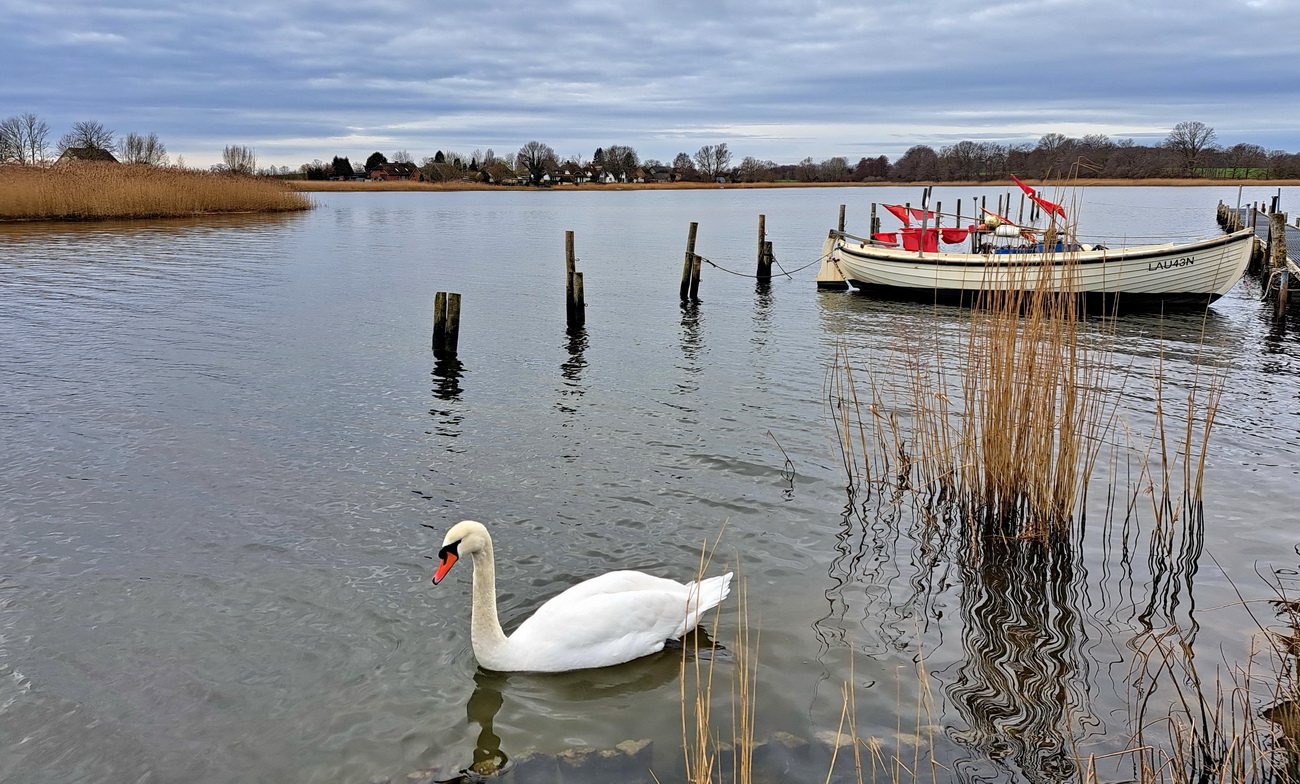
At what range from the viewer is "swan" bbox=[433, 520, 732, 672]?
213 inches

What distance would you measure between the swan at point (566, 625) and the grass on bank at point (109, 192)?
3957 cm

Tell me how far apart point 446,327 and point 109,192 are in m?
31.1

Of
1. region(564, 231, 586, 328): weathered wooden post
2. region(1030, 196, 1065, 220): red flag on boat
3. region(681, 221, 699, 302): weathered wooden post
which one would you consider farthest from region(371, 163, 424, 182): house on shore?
region(1030, 196, 1065, 220): red flag on boat

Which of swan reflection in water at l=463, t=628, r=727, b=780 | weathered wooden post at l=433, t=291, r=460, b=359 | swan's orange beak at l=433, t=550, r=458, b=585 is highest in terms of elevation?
weathered wooden post at l=433, t=291, r=460, b=359

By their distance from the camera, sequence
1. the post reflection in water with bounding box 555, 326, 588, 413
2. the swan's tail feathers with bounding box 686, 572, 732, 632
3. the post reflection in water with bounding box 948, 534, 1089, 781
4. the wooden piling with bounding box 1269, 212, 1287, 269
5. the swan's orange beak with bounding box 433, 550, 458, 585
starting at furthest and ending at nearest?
the wooden piling with bounding box 1269, 212, 1287, 269 → the post reflection in water with bounding box 555, 326, 588, 413 → the swan's tail feathers with bounding box 686, 572, 732, 632 → the swan's orange beak with bounding box 433, 550, 458, 585 → the post reflection in water with bounding box 948, 534, 1089, 781

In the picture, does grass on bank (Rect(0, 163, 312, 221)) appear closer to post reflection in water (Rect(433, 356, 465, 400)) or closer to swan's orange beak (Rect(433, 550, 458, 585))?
post reflection in water (Rect(433, 356, 465, 400))

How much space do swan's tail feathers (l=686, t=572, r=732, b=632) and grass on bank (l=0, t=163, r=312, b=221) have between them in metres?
40.1

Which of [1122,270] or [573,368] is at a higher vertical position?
[1122,270]

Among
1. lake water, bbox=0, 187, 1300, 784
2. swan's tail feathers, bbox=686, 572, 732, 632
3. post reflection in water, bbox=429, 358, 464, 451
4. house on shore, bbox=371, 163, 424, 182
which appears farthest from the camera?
house on shore, bbox=371, 163, 424, 182

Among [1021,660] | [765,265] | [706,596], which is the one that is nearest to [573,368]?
[706,596]

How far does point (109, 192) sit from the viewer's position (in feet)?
127

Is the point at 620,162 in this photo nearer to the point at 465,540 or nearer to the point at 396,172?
the point at 396,172

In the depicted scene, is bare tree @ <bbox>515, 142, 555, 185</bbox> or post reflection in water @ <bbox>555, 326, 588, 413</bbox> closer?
post reflection in water @ <bbox>555, 326, 588, 413</bbox>

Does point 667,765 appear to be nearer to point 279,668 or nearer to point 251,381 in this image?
point 279,668
